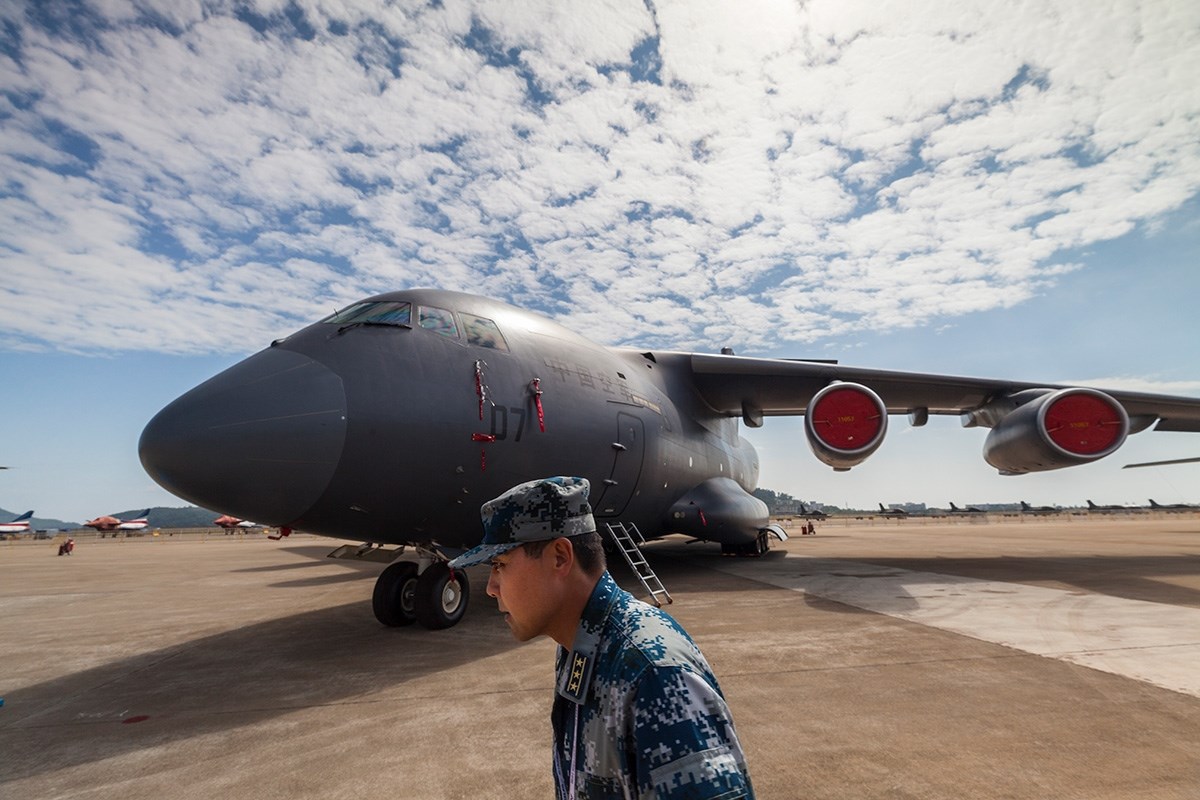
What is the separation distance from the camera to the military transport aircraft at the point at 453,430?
4938mm

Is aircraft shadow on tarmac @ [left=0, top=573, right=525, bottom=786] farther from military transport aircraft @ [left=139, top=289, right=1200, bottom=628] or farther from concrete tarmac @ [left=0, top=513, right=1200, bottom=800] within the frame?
military transport aircraft @ [left=139, top=289, right=1200, bottom=628]

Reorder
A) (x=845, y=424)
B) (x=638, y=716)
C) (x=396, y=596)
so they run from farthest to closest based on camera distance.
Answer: (x=845, y=424)
(x=396, y=596)
(x=638, y=716)

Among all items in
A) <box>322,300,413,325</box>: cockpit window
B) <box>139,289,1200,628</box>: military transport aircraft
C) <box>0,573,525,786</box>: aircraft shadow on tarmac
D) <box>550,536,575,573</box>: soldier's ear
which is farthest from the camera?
<box>322,300,413,325</box>: cockpit window

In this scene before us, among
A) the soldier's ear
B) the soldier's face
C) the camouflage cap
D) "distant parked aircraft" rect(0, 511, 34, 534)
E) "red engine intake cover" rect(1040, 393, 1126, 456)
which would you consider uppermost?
"red engine intake cover" rect(1040, 393, 1126, 456)

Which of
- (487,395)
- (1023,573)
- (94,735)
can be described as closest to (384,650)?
(94,735)

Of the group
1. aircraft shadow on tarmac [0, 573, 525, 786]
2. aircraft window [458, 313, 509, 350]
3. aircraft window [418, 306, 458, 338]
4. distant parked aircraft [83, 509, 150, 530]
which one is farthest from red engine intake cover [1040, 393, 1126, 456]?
distant parked aircraft [83, 509, 150, 530]

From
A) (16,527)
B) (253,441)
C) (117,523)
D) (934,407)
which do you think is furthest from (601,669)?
(16,527)

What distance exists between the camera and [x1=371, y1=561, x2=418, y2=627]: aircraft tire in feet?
23.0

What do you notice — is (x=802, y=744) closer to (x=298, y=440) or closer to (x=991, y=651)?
(x=991, y=651)

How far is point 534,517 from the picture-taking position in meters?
1.42

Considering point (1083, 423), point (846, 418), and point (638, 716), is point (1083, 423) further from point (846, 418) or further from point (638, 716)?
point (638, 716)

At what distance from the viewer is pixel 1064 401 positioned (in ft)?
33.7

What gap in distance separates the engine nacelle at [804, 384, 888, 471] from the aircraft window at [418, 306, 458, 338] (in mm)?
5902

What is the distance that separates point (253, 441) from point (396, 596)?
3.06 metres
